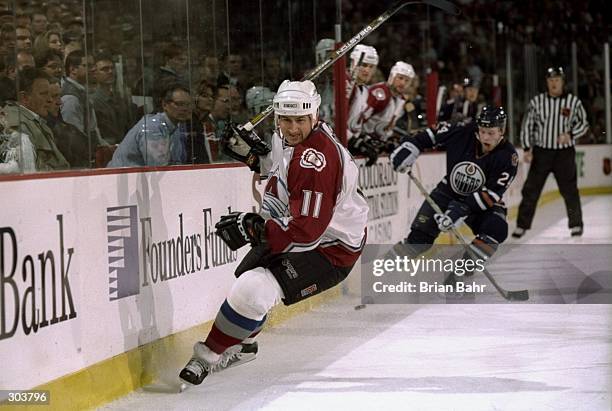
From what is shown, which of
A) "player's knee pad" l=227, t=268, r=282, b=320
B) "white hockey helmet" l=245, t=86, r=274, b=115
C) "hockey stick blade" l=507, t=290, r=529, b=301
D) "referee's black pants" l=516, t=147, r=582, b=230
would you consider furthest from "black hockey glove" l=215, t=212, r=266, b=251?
"referee's black pants" l=516, t=147, r=582, b=230

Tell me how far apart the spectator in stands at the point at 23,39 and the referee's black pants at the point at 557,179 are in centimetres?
625

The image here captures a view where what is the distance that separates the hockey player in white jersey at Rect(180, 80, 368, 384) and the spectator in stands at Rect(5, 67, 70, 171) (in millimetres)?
579

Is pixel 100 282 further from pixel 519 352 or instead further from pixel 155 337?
pixel 519 352

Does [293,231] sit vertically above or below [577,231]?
above

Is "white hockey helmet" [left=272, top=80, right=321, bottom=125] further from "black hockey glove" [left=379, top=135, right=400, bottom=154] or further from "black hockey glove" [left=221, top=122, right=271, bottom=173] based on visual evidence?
"black hockey glove" [left=379, top=135, right=400, bottom=154]

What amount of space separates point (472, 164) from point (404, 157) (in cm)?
45

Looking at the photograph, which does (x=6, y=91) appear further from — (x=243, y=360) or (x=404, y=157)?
(x=404, y=157)

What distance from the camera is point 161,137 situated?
4746 millimetres

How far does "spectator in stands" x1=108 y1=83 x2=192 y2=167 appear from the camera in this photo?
14.6 feet

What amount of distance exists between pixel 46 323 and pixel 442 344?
79.5 inches

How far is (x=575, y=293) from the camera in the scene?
6617mm

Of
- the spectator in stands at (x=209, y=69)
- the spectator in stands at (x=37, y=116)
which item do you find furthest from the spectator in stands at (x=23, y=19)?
the spectator in stands at (x=209, y=69)

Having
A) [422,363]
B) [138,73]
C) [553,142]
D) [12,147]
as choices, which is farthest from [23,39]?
[553,142]

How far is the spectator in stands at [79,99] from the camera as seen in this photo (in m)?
4.06
